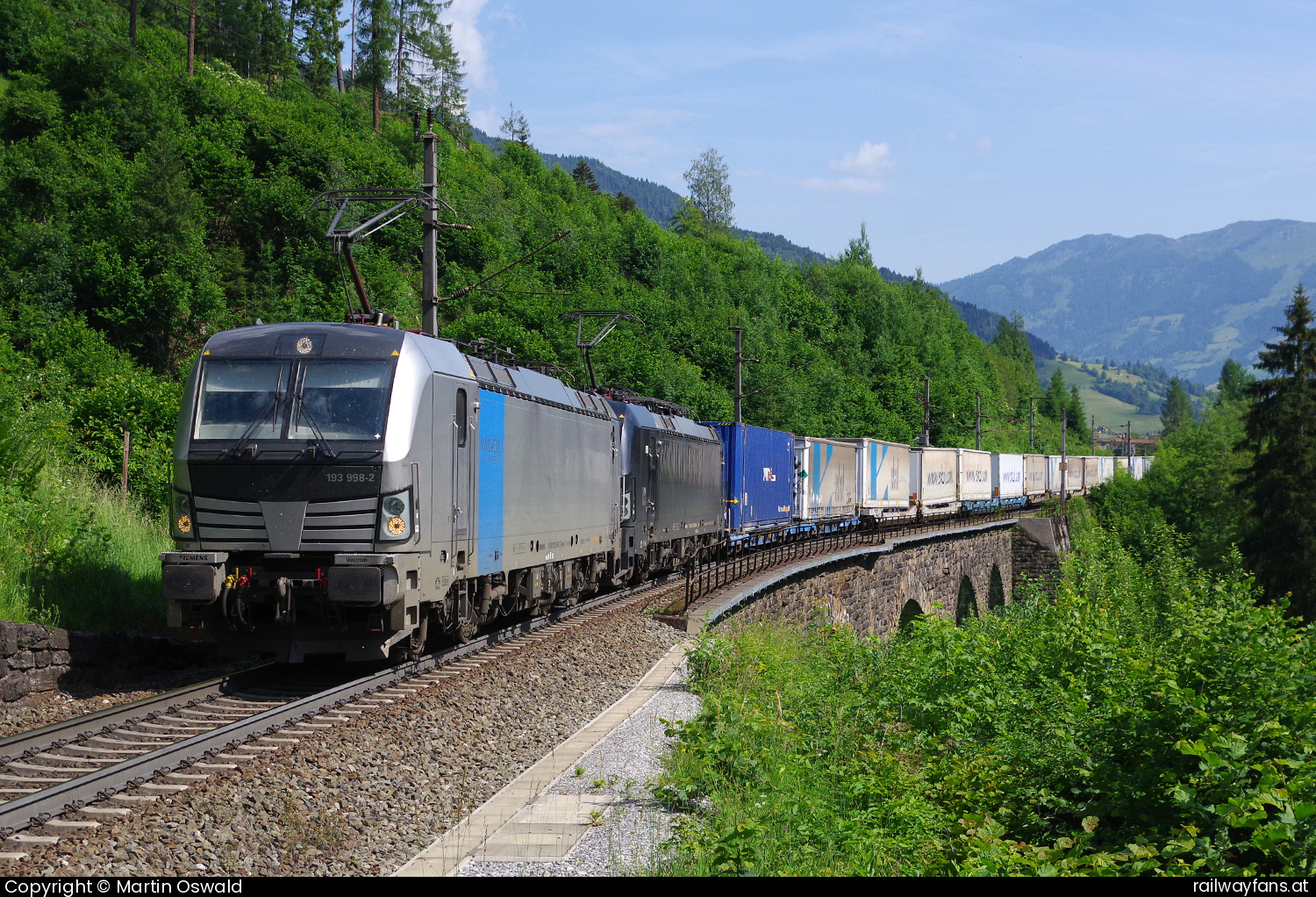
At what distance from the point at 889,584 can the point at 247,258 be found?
3476cm

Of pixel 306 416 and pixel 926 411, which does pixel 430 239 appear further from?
pixel 926 411

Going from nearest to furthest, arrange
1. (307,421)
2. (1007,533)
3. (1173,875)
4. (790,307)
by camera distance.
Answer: (1173,875) → (307,421) → (1007,533) → (790,307)

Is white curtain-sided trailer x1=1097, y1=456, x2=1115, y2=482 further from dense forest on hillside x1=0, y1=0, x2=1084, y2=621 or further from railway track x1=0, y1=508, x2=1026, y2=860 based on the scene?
railway track x1=0, y1=508, x2=1026, y2=860

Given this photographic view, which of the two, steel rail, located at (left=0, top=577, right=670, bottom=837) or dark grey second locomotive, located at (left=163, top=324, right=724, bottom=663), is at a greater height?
dark grey second locomotive, located at (left=163, top=324, right=724, bottom=663)

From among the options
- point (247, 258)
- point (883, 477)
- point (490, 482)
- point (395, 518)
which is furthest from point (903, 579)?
point (247, 258)

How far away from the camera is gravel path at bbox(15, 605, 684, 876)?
18.7ft

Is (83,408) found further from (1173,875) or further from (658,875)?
(1173,875)

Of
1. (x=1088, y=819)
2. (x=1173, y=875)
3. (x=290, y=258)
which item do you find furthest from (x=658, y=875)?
(x=290, y=258)

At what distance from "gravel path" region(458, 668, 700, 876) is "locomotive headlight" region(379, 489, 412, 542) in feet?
9.12

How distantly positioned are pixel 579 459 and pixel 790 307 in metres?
72.9

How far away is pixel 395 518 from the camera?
33.2ft

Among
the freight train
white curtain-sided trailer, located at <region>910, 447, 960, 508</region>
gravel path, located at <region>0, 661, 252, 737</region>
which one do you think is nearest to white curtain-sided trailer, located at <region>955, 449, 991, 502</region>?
white curtain-sided trailer, located at <region>910, 447, 960, 508</region>

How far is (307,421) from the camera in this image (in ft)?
33.6

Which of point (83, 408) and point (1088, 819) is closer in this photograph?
point (1088, 819)
